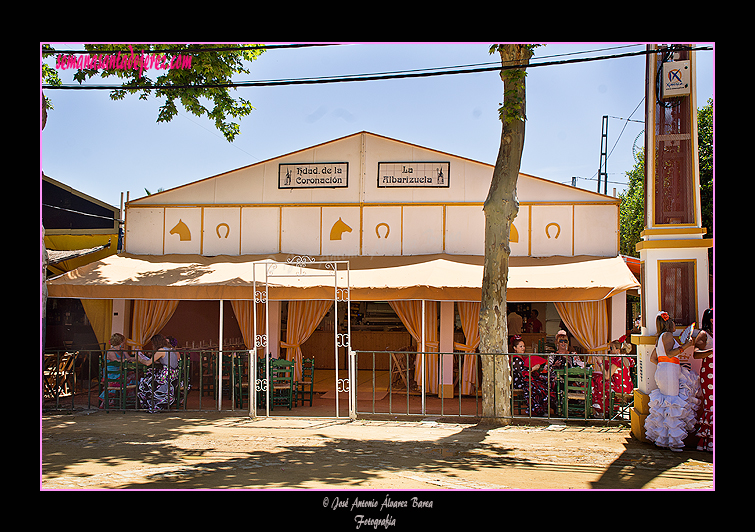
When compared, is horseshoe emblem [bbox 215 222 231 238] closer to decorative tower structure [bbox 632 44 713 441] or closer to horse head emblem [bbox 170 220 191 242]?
horse head emblem [bbox 170 220 191 242]

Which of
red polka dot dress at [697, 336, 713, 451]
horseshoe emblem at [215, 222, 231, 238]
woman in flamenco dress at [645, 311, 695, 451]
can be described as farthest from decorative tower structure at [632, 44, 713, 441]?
horseshoe emblem at [215, 222, 231, 238]

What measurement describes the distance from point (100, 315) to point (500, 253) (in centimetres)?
922

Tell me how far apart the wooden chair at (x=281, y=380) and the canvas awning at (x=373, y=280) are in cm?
126

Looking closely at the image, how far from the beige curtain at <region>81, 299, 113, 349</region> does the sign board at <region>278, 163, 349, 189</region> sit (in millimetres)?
4717

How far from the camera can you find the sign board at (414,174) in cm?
1241

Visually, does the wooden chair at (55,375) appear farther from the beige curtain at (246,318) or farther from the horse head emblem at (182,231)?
the horse head emblem at (182,231)

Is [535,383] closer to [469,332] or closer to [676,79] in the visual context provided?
[469,332]

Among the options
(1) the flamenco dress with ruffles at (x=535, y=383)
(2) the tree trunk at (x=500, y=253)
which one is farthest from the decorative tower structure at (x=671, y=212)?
(1) the flamenco dress with ruffles at (x=535, y=383)

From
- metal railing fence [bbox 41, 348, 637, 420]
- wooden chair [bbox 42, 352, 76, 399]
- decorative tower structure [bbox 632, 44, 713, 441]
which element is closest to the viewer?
decorative tower structure [bbox 632, 44, 713, 441]

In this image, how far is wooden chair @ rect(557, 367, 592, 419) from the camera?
8.46 metres

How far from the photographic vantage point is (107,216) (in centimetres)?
1454

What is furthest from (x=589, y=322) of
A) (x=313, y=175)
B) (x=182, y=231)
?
(x=182, y=231)

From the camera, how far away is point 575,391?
874 cm

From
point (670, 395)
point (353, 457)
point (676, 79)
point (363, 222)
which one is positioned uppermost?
point (676, 79)
